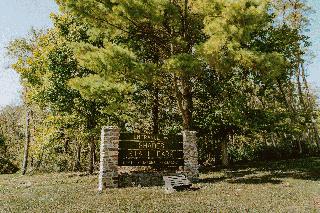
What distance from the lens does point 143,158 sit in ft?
49.0

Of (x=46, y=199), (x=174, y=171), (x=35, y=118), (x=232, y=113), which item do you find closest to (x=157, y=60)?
(x=232, y=113)

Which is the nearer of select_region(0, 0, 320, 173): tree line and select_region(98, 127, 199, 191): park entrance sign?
select_region(98, 127, 199, 191): park entrance sign

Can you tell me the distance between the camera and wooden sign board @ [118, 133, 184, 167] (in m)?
14.5

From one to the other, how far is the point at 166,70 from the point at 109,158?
4761 mm

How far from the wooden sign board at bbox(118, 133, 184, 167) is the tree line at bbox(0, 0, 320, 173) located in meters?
2.23

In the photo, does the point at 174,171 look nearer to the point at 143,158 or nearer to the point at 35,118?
the point at 143,158

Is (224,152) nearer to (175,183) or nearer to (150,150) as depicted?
(150,150)

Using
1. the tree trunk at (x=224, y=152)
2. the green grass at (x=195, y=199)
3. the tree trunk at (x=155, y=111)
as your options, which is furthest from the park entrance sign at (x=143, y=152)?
the tree trunk at (x=224, y=152)

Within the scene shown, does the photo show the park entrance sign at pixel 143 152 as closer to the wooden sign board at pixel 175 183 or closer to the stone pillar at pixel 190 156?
the stone pillar at pixel 190 156

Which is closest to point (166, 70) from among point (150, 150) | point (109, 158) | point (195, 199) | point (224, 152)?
point (150, 150)

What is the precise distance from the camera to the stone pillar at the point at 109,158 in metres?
13.5

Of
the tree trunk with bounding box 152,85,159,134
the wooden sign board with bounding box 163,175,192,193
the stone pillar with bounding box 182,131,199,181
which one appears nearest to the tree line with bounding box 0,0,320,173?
the tree trunk with bounding box 152,85,159,134

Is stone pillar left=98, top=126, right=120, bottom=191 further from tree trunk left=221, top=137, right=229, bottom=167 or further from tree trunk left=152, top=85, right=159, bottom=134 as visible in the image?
tree trunk left=221, top=137, right=229, bottom=167

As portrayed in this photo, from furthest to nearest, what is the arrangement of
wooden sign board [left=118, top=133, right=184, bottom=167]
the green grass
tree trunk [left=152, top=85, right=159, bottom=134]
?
tree trunk [left=152, top=85, right=159, bottom=134], wooden sign board [left=118, top=133, right=184, bottom=167], the green grass
